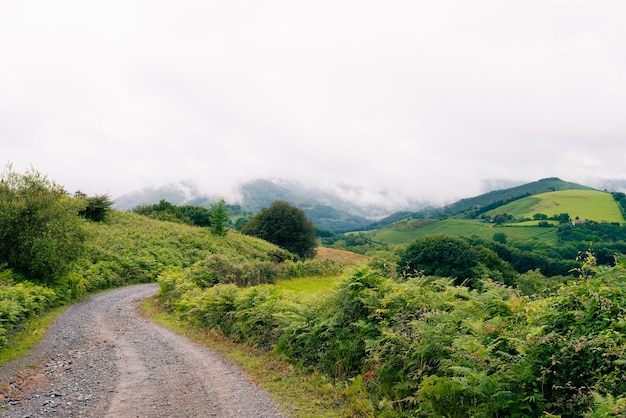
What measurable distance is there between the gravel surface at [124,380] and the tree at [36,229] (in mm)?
8089

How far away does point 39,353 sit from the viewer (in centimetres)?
1441

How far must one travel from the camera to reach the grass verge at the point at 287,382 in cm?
945

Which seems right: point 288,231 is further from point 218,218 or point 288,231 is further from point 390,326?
point 390,326

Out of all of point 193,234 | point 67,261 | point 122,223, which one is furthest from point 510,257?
point 67,261

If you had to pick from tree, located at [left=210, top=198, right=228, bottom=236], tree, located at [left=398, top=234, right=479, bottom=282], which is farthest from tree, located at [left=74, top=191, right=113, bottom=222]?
tree, located at [left=398, top=234, right=479, bottom=282]

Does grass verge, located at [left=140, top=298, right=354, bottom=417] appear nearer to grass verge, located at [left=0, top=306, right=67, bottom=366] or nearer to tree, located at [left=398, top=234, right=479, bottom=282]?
grass verge, located at [left=0, top=306, right=67, bottom=366]

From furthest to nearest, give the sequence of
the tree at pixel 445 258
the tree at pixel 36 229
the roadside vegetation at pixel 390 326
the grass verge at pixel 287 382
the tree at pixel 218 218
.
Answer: the tree at pixel 218 218 < the tree at pixel 445 258 < the tree at pixel 36 229 < the grass verge at pixel 287 382 < the roadside vegetation at pixel 390 326

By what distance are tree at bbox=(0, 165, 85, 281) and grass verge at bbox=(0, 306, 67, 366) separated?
438 cm

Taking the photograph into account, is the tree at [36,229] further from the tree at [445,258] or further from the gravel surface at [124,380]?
the tree at [445,258]

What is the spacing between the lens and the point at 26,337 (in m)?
16.3

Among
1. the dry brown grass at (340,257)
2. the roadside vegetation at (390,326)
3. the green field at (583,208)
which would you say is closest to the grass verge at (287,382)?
the roadside vegetation at (390,326)

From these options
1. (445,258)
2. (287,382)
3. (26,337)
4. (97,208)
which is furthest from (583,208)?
(26,337)

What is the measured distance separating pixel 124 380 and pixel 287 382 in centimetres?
477

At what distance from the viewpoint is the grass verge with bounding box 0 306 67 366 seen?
13.9 metres
